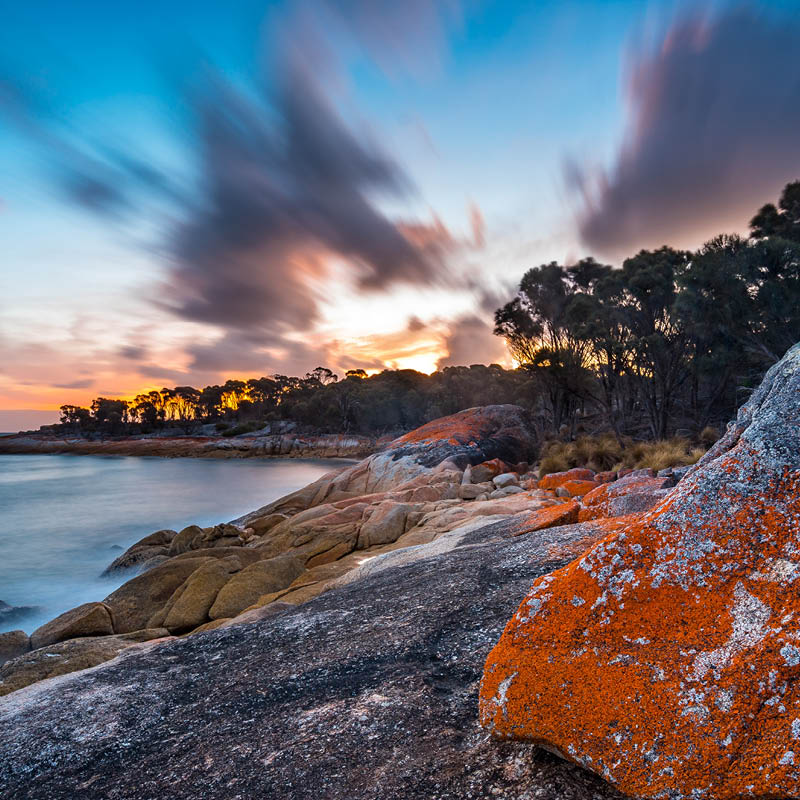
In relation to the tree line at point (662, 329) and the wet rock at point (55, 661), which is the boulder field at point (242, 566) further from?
the tree line at point (662, 329)

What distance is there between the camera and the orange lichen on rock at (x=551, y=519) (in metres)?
6.27

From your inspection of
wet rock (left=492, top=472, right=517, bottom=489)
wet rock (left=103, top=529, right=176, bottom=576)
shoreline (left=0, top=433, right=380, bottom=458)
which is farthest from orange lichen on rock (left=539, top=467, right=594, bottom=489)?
shoreline (left=0, top=433, right=380, bottom=458)

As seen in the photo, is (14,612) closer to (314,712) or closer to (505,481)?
(505,481)

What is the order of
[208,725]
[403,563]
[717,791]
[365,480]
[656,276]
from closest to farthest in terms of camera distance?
[717,791], [208,725], [403,563], [365,480], [656,276]

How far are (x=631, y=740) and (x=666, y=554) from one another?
1.00m

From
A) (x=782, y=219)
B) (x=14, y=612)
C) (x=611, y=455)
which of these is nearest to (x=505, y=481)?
(x=611, y=455)

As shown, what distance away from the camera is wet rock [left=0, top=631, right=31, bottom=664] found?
8.81 m

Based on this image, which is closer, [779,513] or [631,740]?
[631,740]

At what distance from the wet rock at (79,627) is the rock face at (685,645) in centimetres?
916

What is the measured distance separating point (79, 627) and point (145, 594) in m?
1.57

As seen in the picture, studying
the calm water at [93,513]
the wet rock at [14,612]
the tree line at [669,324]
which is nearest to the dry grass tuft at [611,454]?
the tree line at [669,324]

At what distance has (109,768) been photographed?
10.2 feet

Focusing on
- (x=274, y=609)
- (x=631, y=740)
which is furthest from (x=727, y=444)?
(x=274, y=609)

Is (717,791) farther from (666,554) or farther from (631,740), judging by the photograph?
(666,554)
